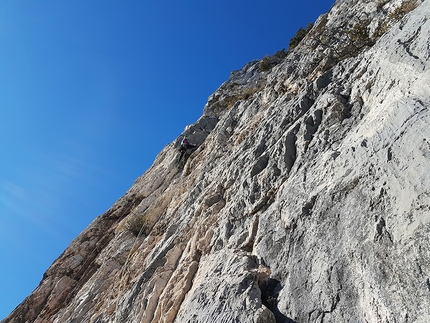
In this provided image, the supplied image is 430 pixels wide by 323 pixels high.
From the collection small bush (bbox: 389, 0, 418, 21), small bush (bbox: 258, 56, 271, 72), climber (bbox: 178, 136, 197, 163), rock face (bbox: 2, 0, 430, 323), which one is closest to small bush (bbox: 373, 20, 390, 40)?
rock face (bbox: 2, 0, 430, 323)

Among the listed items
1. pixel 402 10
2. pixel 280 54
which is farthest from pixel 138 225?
pixel 280 54

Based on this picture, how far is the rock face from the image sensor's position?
4.21m

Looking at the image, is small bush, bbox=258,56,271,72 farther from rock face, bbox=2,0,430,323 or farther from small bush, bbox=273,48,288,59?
rock face, bbox=2,0,430,323

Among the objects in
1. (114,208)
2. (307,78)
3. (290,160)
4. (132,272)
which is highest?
(114,208)

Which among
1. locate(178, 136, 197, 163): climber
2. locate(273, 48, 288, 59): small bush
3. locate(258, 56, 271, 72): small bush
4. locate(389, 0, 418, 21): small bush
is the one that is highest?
locate(273, 48, 288, 59): small bush

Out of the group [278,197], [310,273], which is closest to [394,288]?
[310,273]

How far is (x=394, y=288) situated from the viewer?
150 inches

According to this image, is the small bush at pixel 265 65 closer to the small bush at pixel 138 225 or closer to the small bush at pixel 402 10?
the small bush at pixel 402 10

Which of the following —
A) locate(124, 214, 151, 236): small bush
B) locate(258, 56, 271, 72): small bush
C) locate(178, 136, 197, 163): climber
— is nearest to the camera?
locate(124, 214, 151, 236): small bush

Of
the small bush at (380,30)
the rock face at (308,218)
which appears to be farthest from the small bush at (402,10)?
the small bush at (380,30)

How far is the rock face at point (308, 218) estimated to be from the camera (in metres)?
4.21

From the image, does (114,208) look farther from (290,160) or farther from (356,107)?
(356,107)

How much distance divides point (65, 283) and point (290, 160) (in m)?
10.9

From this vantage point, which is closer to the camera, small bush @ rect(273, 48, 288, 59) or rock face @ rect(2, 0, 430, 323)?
rock face @ rect(2, 0, 430, 323)
